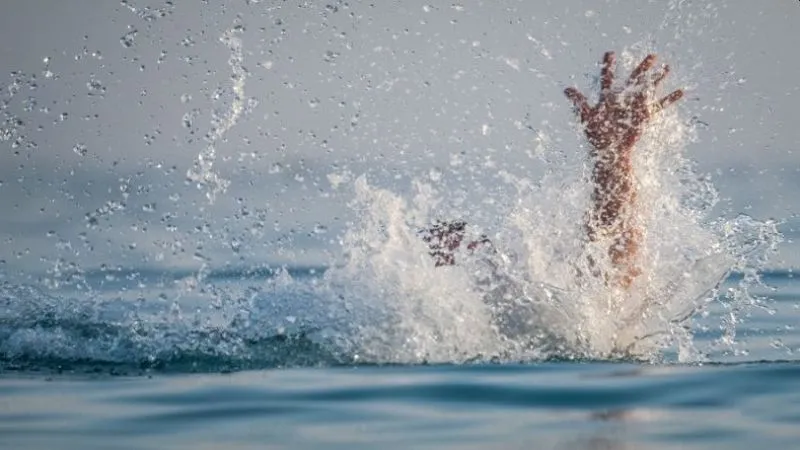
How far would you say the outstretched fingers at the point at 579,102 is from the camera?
30.7ft

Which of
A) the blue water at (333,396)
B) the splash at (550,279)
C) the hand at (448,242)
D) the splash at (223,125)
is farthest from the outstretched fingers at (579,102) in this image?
the splash at (223,125)

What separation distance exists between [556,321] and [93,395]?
2668mm

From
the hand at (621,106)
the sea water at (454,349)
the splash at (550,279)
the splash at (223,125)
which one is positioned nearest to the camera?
the sea water at (454,349)

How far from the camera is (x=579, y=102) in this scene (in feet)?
30.8

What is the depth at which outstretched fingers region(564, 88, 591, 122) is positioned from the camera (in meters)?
9.35

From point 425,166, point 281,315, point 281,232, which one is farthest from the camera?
point 425,166

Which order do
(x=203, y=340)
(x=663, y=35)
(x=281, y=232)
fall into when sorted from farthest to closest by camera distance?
1. (x=281, y=232)
2. (x=663, y=35)
3. (x=203, y=340)

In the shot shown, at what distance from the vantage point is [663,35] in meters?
9.85

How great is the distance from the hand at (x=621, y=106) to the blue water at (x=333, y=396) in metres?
1.32

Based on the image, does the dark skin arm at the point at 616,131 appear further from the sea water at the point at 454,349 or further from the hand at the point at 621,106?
the sea water at the point at 454,349

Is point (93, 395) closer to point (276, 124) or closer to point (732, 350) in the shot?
point (732, 350)

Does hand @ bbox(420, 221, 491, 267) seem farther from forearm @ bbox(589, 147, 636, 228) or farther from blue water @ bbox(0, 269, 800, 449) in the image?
blue water @ bbox(0, 269, 800, 449)

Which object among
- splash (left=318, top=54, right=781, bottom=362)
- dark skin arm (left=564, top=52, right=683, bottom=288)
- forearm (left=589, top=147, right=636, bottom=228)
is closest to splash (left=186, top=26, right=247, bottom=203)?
splash (left=318, top=54, right=781, bottom=362)

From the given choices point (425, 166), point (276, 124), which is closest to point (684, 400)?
point (276, 124)
